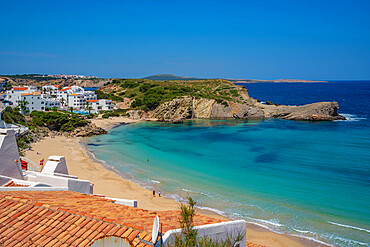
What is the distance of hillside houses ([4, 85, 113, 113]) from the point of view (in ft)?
188

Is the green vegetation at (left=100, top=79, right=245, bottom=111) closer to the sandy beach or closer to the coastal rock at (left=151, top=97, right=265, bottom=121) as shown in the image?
the coastal rock at (left=151, top=97, right=265, bottom=121)

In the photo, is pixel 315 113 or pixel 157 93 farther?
pixel 157 93

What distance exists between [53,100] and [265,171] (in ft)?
182

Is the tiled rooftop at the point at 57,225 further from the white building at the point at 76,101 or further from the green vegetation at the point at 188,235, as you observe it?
the white building at the point at 76,101

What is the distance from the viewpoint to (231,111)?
2719 inches

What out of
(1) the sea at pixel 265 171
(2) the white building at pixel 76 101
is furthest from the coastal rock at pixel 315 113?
(2) the white building at pixel 76 101

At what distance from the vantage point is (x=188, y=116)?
67625 millimetres

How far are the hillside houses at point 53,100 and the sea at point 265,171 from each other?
67.0 feet

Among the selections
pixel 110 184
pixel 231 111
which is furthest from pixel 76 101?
pixel 110 184

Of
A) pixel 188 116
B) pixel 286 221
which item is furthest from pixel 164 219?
pixel 188 116

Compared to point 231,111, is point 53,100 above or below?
above

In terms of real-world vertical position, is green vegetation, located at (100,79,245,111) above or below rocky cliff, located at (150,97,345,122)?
above

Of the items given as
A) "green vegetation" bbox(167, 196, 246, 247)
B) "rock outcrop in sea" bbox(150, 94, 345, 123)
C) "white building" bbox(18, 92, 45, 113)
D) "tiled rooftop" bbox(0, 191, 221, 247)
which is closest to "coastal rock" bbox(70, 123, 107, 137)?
"white building" bbox(18, 92, 45, 113)

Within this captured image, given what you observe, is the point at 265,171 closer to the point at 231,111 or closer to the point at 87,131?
the point at 87,131
